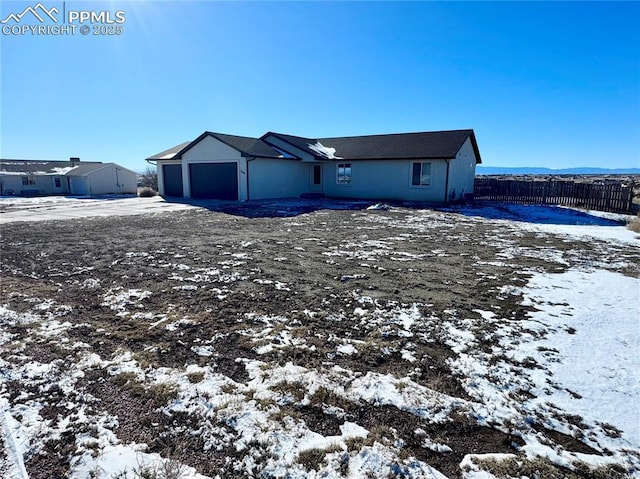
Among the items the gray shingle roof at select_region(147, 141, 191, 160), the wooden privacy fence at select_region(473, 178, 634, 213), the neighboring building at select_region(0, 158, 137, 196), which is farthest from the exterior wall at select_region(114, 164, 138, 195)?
the wooden privacy fence at select_region(473, 178, 634, 213)

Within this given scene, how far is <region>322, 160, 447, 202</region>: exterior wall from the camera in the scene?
19.4 m

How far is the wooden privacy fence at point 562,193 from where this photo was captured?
1639cm

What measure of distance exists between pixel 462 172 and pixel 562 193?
514 cm

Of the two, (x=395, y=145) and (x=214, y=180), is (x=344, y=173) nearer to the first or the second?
(x=395, y=145)

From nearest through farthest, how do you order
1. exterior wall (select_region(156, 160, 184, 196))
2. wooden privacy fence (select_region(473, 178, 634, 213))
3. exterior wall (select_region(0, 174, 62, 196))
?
wooden privacy fence (select_region(473, 178, 634, 213))
exterior wall (select_region(156, 160, 184, 196))
exterior wall (select_region(0, 174, 62, 196))

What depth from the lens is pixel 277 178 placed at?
21719 mm

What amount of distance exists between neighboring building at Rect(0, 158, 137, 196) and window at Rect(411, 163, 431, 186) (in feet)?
95.1

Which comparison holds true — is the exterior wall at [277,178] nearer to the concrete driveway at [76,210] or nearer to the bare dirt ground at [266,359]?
the concrete driveway at [76,210]

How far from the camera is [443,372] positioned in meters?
3.27

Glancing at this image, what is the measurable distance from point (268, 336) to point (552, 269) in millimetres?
5458

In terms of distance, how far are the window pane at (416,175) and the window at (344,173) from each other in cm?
406

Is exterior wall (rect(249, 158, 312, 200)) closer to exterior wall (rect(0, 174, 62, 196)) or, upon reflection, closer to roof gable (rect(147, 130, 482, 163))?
roof gable (rect(147, 130, 482, 163))

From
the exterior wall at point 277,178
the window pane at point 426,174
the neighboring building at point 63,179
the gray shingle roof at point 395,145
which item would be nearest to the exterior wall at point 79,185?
the neighboring building at point 63,179

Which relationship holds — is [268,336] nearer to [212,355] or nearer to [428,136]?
[212,355]
